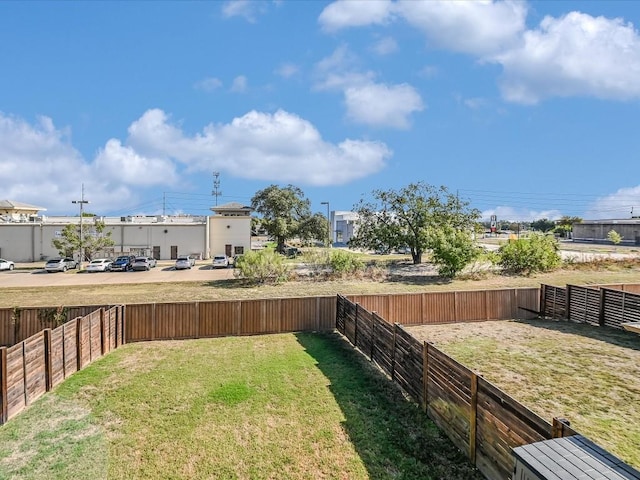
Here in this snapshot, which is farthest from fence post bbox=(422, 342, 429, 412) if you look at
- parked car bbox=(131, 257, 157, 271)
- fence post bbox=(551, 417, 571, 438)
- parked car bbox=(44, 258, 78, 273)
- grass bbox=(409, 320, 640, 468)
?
parked car bbox=(44, 258, 78, 273)

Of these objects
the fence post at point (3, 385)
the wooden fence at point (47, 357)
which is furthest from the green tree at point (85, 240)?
the fence post at point (3, 385)

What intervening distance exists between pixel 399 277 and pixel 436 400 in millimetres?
20173

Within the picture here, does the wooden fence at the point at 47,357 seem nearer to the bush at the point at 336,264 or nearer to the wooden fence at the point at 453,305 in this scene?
the wooden fence at the point at 453,305

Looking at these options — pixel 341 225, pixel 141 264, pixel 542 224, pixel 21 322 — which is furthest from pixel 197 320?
pixel 542 224

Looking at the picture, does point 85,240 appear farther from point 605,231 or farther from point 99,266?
point 605,231

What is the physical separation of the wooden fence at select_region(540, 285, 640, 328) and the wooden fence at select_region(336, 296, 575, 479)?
9718 millimetres

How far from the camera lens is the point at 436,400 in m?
7.00

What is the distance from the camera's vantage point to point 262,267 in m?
24.2

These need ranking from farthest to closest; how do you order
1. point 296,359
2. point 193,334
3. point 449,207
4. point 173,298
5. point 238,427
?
point 449,207
point 173,298
point 193,334
point 296,359
point 238,427

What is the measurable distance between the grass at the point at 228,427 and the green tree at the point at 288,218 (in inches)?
1515

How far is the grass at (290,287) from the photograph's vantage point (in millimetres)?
20656

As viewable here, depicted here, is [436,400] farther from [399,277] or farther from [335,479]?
[399,277]

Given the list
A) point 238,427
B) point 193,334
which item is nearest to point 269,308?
point 193,334

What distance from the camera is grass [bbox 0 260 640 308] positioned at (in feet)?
67.8
